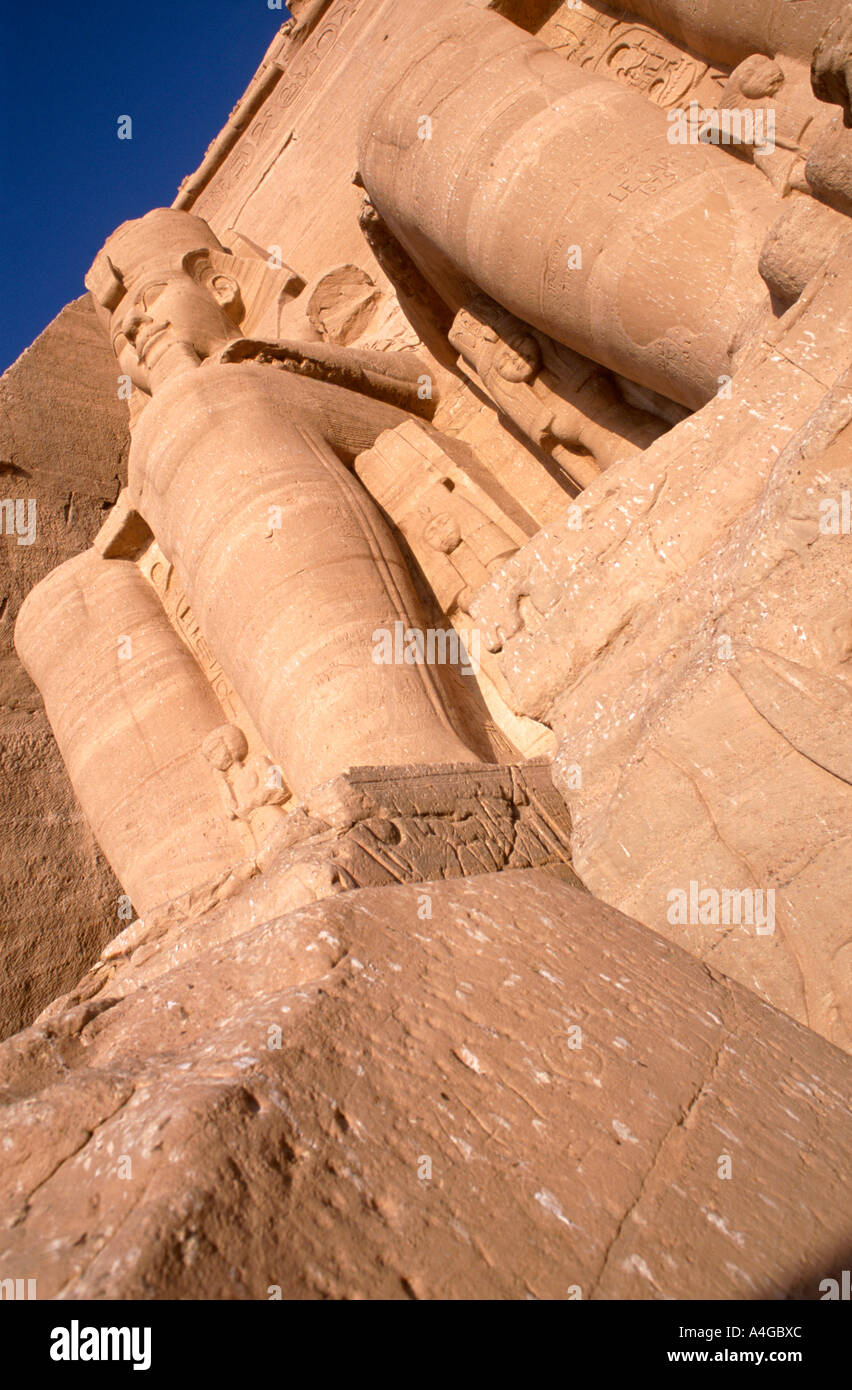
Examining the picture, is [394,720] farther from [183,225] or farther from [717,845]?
[183,225]

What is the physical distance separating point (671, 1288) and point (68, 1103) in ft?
2.54

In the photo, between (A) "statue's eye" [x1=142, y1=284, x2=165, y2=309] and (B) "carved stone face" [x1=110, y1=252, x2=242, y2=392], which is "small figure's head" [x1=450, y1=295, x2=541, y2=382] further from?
(A) "statue's eye" [x1=142, y1=284, x2=165, y2=309]

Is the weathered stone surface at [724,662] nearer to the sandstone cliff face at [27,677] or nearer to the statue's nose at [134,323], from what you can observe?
the sandstone cliff face at [27,677]

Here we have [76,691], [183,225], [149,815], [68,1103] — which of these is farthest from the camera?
[183,225]

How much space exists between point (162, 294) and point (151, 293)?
0.28 feet

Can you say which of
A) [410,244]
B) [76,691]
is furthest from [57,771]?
[410,244]

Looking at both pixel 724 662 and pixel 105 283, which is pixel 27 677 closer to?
pixel 105 283

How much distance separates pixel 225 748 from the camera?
455 centimetres

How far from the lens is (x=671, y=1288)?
3.36ft

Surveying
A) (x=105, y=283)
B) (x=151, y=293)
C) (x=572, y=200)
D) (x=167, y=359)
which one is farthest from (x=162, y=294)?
(x=572, y=200)

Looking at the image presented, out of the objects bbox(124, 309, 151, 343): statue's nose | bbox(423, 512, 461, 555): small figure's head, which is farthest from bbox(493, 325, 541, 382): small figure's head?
bbox(124, 309, 151, 343): statue's nose

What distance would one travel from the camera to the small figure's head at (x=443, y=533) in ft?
14.2

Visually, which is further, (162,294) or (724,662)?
(162,294)

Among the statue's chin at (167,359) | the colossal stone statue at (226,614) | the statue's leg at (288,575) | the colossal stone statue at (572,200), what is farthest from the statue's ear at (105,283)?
the colossal stone statue at (572,200)
